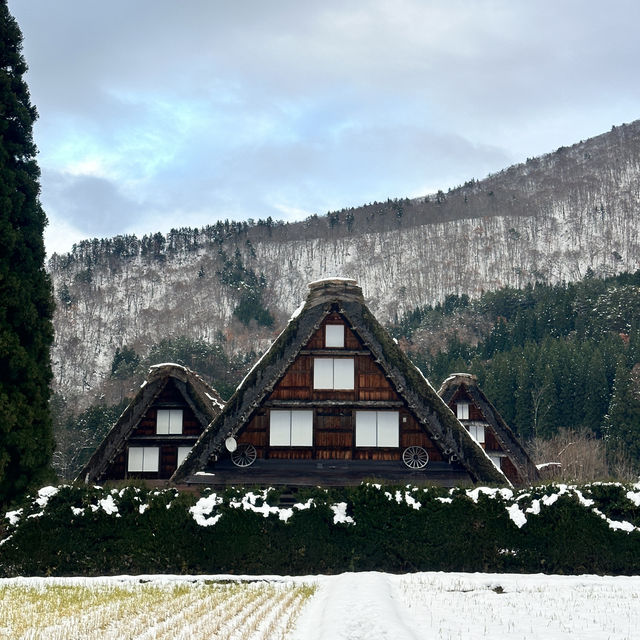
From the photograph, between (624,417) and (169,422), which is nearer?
(169,422)

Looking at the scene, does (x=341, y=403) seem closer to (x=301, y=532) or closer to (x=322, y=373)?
(x=322, y=373)

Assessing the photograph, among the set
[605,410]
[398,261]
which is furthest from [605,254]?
[605,410]

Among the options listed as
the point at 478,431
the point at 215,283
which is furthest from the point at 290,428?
the point at 215,283

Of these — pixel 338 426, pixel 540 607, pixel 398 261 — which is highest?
pixel 398 261

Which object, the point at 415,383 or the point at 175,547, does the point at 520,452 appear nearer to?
the point at 415,383

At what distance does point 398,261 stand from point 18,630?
19047 centimetres

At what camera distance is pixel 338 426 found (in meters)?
24.8

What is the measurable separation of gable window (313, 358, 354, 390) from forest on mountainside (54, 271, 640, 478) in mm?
51371

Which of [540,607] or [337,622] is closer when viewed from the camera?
[337,622]

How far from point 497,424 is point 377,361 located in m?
15.3

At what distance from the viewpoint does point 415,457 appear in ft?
79.4

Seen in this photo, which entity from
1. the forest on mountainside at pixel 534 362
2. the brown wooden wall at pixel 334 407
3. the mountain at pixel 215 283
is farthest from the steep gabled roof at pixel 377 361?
the mountain at pixel 215 283

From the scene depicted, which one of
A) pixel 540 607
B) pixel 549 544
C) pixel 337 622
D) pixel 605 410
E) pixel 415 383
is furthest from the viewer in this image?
pixel 605 410

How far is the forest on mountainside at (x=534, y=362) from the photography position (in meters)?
74.6
